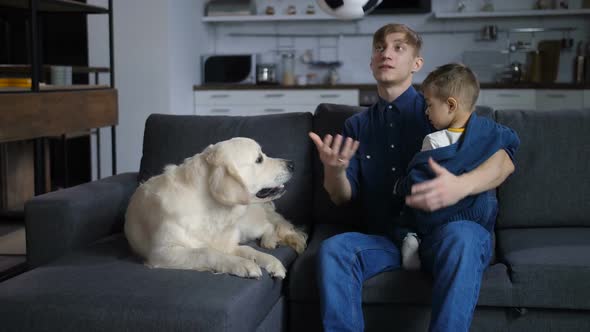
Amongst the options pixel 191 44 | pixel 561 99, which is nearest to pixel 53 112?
pixel 191 44

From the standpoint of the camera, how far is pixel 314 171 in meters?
2.74

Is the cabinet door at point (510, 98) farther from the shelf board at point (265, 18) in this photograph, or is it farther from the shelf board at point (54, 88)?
the shelf board at point (54, 88)

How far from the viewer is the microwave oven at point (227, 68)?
250 inches

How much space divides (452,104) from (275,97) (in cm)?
410

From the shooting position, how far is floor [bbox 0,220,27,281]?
10.1 ft

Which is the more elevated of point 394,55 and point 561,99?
point 394,55

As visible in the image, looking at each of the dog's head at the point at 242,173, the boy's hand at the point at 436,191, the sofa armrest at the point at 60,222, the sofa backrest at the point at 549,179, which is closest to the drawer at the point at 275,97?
the sofa backrest at the point at 549,179

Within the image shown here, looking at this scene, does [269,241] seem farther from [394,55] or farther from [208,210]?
[394,55]

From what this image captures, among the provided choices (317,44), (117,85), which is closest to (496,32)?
(317,44)

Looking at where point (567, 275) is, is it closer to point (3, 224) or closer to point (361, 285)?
point (361, 285)

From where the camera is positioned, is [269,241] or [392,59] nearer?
[392,59]

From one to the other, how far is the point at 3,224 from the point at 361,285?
122 inches

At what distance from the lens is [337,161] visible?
2168mm

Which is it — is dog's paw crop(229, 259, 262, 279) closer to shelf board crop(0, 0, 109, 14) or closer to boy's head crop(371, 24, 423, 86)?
boy's head crop(371, 24, 423, 86)
